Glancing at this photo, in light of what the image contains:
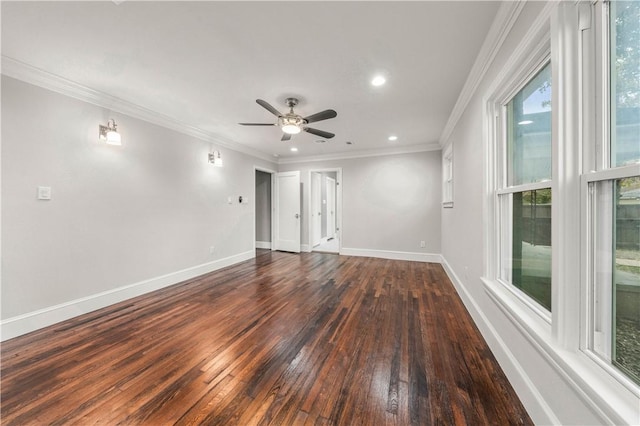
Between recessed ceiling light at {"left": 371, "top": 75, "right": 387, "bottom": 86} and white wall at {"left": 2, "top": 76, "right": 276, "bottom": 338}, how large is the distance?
3.10 m

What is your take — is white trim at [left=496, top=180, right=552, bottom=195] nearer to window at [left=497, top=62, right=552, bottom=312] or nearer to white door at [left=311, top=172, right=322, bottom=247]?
window at [left=497, top=62, right=552, bottom=312]

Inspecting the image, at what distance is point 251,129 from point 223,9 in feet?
7.96

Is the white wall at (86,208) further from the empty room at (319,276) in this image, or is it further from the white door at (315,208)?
the white door at (315,208)

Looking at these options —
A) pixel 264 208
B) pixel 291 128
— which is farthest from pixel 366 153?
pixel 264 208

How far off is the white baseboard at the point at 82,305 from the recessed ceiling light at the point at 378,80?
12.7 feet

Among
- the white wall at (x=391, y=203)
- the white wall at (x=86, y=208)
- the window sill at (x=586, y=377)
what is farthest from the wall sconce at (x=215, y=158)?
the window sill at (x=586, y=377)

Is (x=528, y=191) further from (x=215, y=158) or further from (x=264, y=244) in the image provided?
(x=264, y=244)

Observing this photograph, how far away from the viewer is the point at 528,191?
160cm

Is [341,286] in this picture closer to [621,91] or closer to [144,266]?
[144,266]

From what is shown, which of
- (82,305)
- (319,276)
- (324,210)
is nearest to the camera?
(82,305)

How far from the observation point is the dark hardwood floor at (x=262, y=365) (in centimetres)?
135

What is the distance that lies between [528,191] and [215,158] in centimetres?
443

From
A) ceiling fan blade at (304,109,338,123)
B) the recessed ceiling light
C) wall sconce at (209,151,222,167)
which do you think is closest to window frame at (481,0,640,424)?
the recessed ceiling light

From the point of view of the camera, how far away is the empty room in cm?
104
